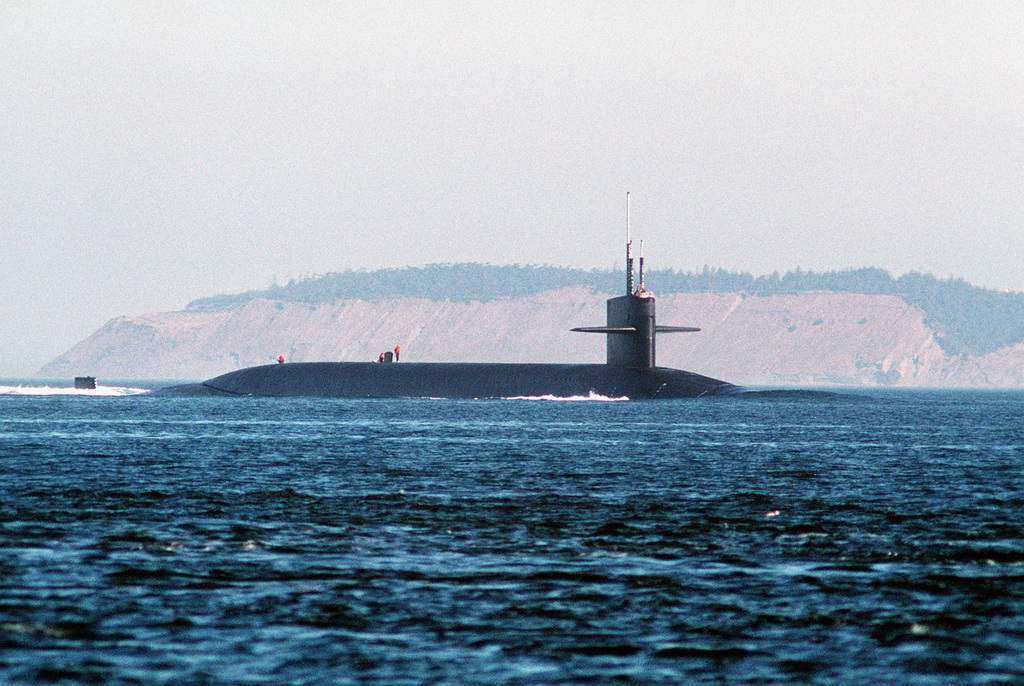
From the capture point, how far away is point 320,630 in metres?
13.3

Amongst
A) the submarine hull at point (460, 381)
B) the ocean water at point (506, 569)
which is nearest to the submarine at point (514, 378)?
the submarine hull at point (460, 381)

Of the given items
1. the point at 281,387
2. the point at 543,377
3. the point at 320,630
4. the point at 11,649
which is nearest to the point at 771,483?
the point at 320,630

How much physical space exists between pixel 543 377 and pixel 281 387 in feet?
64.6

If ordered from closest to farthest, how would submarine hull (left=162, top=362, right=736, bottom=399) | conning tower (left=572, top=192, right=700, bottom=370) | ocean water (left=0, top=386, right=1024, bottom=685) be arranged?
ocean water (left=0, top=386, right=1024, bottom=685)
conning tower (left=572, top=192, right=700, bottom=370)
submarine hull (left=162, top=362, right=736, bottom=399)

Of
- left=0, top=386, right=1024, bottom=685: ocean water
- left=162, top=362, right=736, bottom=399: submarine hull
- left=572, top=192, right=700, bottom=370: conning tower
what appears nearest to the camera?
left=0, top=386, right=1024, bottom=685: ocean water

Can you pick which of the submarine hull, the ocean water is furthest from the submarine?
the ocean water

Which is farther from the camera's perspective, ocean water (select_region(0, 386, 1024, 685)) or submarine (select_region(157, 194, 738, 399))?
submarine (select_region(157, 194, 738, 399))

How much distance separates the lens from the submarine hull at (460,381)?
8112 centimetres

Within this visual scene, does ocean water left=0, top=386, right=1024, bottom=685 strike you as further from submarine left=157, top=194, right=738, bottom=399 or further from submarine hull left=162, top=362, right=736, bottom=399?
submarine hull left=162, top=362, right=736, bottom=399

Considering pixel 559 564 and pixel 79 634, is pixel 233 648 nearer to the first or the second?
pixel 79 634

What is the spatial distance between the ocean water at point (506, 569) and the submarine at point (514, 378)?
123 feet

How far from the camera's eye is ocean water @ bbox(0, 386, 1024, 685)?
39.7 ft

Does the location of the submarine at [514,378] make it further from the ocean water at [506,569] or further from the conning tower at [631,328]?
the ocean water at [506,569]

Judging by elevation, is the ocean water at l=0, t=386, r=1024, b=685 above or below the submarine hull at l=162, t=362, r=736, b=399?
below
